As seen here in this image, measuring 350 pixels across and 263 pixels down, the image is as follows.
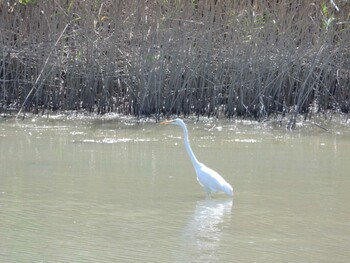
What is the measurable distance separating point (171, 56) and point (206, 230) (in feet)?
23.6

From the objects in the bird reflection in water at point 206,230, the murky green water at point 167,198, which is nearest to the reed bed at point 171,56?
the murky green water at point 167,198

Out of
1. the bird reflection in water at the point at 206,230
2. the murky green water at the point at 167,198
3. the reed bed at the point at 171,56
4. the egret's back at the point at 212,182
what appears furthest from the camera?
the reed bed at the point at 171,56

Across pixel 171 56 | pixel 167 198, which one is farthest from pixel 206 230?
pixel 171 56

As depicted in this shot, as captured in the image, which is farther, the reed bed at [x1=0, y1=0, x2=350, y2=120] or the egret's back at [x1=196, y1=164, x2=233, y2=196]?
the reed bed at [x1=0, y1=0, x2=350, y2=120]

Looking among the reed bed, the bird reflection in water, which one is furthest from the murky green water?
the reed bed

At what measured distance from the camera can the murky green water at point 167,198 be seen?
228 inches

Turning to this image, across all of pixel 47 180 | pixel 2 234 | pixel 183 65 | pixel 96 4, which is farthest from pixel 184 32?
pixel 2 234

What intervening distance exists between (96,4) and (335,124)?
420 centimetres

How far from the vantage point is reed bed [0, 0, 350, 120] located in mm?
13297

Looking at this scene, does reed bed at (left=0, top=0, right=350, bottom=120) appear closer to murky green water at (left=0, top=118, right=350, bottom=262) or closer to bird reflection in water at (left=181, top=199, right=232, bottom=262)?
murky green water at (left=0, top=118, right=350, bottom=262)

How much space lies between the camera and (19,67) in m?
13.7

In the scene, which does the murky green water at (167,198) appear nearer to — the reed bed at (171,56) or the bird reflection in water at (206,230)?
the bird reflection in water at (206,230)

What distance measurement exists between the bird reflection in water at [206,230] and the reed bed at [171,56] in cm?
594

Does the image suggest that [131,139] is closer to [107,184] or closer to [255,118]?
[255,118]
